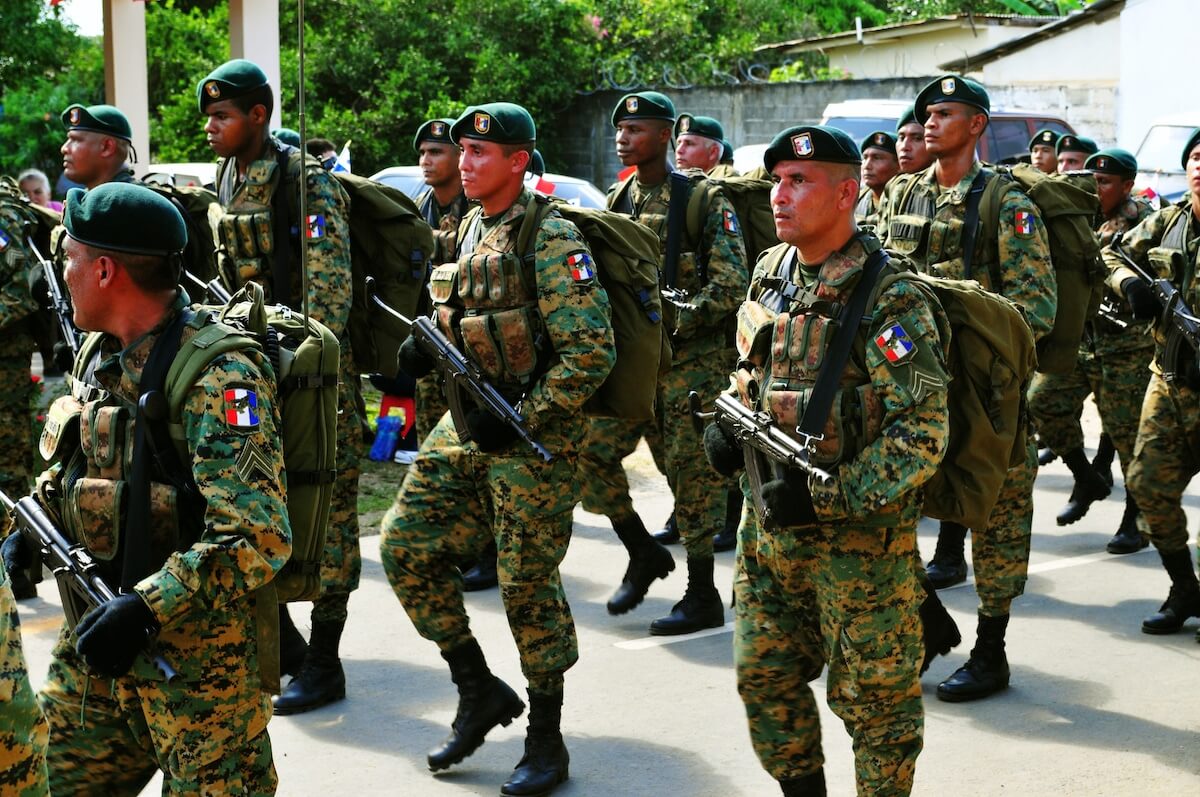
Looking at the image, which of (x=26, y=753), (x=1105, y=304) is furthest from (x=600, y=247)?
(x=1105, y=304)

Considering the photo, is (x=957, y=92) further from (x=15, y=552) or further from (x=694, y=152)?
(x=15, y=552)

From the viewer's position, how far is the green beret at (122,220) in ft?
11.8

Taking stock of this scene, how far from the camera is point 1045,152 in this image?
1134 cm

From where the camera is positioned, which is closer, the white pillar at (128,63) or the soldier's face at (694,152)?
the soldier's face at (694,152)

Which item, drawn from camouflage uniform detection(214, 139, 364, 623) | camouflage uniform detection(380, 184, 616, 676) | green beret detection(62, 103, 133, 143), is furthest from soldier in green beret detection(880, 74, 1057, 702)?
green beret detection(62, 103, 133, 143)

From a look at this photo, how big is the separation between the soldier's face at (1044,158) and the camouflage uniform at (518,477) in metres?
6.88

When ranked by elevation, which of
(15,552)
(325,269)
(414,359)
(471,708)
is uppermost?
(325,269)

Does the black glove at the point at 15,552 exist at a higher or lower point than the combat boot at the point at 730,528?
higher

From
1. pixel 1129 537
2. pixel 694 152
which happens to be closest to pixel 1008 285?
pixel 694 152

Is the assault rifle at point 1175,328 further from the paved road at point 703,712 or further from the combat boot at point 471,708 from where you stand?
the combat boot at point 471,708

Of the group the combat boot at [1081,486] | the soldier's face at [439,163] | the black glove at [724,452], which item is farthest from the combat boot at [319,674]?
the combat boot at [1081,486]

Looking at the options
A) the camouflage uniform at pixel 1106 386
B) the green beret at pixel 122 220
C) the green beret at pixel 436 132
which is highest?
the green beret at pixel 436 132

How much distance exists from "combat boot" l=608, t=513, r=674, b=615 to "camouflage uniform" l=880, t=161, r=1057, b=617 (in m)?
1.53

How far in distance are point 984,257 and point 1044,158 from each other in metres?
5.13
